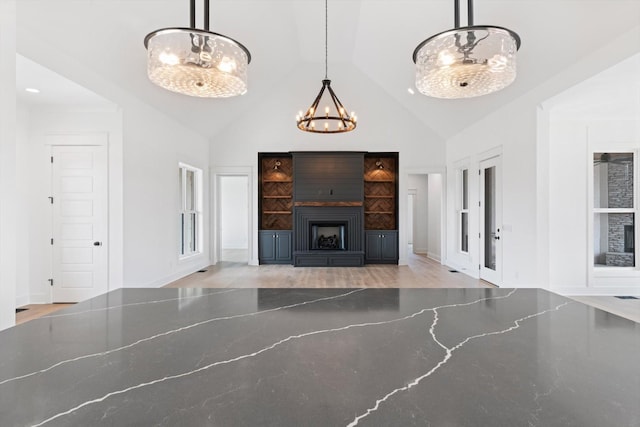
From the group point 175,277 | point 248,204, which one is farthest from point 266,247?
point 175,277

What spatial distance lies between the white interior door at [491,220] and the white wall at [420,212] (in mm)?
4165

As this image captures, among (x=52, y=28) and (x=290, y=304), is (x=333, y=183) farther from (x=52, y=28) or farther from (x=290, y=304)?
(x=290, y=304)

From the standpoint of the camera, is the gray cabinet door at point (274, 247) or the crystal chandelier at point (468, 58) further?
the gray cabinet door at point (274, 247)

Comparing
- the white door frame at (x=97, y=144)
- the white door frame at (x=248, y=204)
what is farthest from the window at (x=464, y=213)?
the white door frame at (x=97, y=144)

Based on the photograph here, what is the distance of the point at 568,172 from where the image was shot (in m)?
4.59

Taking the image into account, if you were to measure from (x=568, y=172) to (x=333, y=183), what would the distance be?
411 centimetres

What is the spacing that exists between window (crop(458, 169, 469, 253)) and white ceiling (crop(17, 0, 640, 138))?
100 cm

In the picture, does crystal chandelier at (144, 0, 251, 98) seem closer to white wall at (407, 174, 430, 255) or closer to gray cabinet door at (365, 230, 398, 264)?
gray cabinet door at (365, 230, 398, 264)

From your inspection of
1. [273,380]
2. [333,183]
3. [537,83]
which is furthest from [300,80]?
[273,380]

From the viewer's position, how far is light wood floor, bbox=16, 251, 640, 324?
5383 millimetres

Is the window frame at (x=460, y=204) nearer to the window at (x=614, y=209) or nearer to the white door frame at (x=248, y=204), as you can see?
the window at (x=614, y=209)

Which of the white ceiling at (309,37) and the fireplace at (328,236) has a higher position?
the white ceiling at (309,37)

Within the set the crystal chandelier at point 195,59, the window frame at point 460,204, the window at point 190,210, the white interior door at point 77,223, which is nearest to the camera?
the crystal chandelier at point 195,59

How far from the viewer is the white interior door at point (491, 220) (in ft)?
16.6
